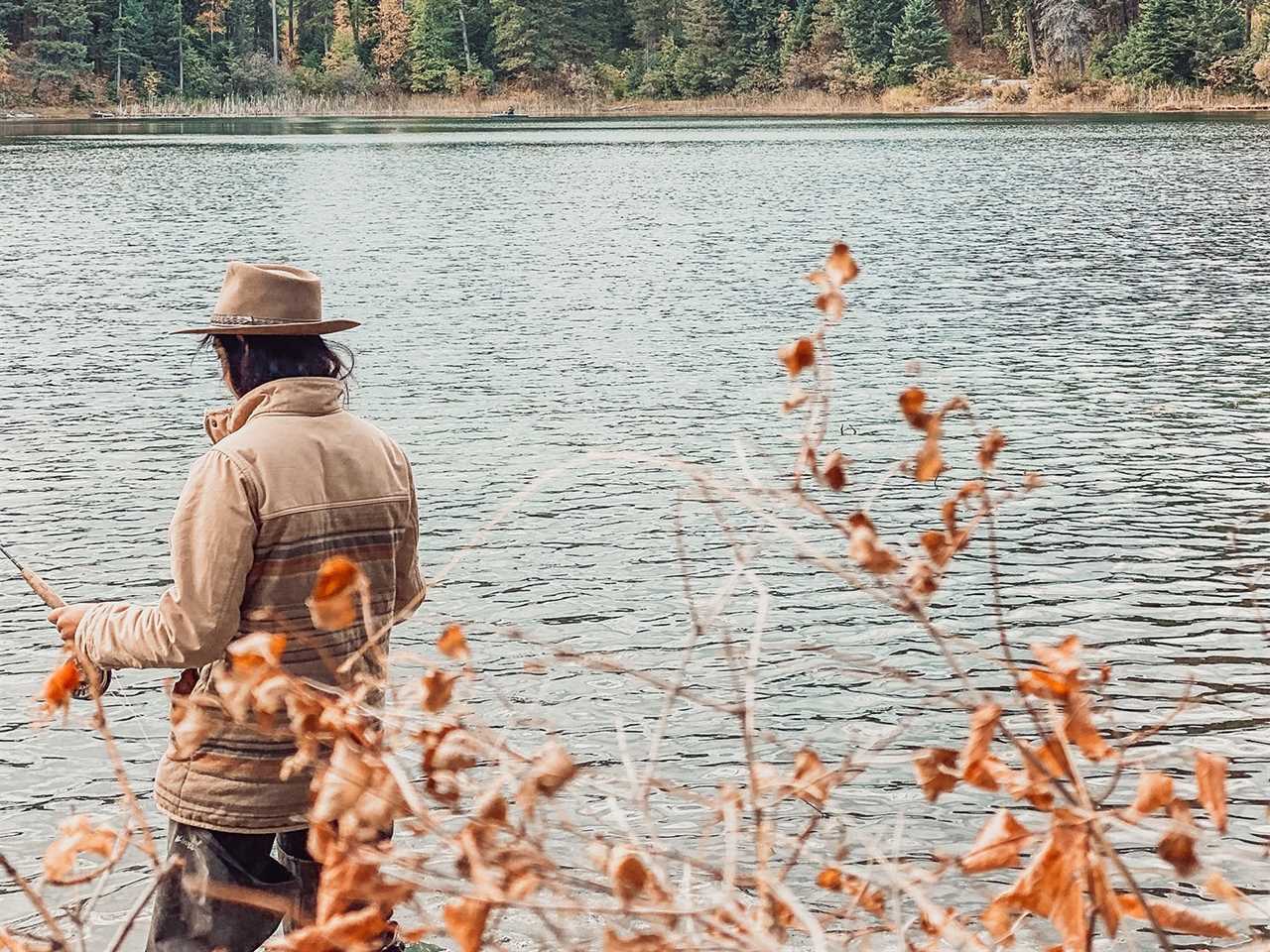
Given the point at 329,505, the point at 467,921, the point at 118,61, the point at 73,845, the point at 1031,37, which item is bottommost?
the point at 73,845

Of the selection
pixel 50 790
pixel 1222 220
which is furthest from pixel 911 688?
pixel 1222 220

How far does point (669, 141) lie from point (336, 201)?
3476cm

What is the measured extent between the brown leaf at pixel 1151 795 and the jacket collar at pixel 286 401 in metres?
2.22

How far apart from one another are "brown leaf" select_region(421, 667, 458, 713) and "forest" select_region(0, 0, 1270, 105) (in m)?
96.7

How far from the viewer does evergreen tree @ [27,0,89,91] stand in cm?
10431

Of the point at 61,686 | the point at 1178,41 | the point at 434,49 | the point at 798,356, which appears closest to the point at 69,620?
the point at 61,686

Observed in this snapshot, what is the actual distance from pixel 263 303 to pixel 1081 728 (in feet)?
7.19

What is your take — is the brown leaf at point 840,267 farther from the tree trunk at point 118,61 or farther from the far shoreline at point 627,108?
the tree trunk at point 118,61

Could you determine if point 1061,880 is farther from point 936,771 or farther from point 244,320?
point 244,320

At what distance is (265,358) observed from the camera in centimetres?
405

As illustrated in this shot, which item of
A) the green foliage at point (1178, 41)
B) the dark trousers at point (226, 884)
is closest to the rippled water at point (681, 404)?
the dark trousers at point (226, 884)

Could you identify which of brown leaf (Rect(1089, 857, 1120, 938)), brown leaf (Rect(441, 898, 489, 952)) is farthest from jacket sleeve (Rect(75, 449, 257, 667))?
brown leaf (Rect(1089, 857, 1120, 938))

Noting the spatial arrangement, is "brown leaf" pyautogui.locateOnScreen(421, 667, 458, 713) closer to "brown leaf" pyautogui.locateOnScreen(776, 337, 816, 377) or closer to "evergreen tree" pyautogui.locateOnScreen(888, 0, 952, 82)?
"brown leaf" pyautogui.locateOnScreen(776, 337, 816, 377)

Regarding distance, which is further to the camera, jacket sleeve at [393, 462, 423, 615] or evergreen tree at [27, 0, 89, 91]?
evergreen tree at [27, 0, 89, 91]
